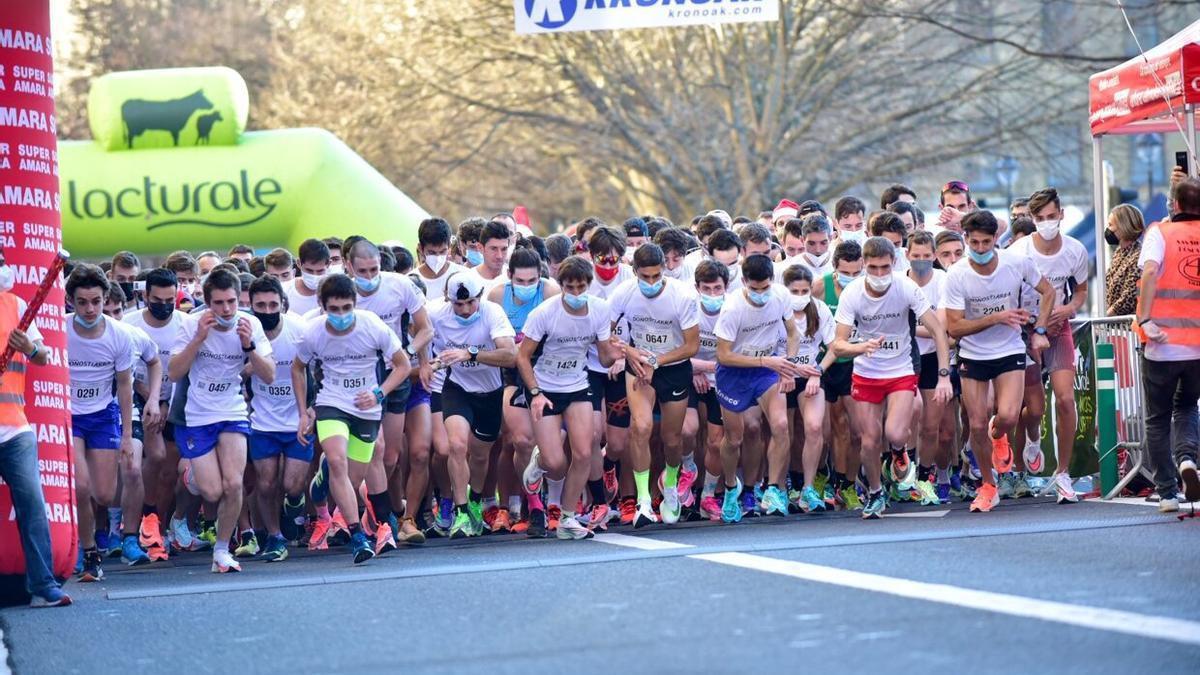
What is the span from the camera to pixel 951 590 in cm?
950

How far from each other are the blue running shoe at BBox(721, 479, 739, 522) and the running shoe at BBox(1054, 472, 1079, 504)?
2.18 metres

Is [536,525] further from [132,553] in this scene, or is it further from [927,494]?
[927,494]

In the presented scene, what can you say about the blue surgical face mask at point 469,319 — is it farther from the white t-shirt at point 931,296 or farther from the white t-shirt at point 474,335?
the white t-shirt at point 931,296

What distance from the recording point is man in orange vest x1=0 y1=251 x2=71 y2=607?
37.5 feet

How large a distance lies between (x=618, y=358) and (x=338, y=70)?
2590 cm

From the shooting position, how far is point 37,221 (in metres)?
12.2

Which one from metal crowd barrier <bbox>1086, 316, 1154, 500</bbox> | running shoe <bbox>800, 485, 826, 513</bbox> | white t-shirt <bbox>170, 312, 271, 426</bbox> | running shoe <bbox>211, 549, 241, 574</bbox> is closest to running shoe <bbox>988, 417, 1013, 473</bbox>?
metal crowd barrier <bbox>1086, 316, 1154, 500</bbox>

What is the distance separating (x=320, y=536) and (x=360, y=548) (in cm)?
189

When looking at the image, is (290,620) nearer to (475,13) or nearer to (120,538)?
(120,538)

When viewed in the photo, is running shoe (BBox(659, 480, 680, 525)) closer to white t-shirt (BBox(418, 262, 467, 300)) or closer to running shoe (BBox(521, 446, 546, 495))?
running shoe (BBox(521, 446, 546, 495))

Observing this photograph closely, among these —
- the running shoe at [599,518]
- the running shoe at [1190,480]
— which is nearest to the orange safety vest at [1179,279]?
the running shoe at [1190,480]

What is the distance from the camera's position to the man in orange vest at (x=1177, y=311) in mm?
12578

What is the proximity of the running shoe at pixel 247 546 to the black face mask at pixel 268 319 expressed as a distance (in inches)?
61.2

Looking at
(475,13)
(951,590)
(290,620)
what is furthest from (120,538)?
(475,13)
